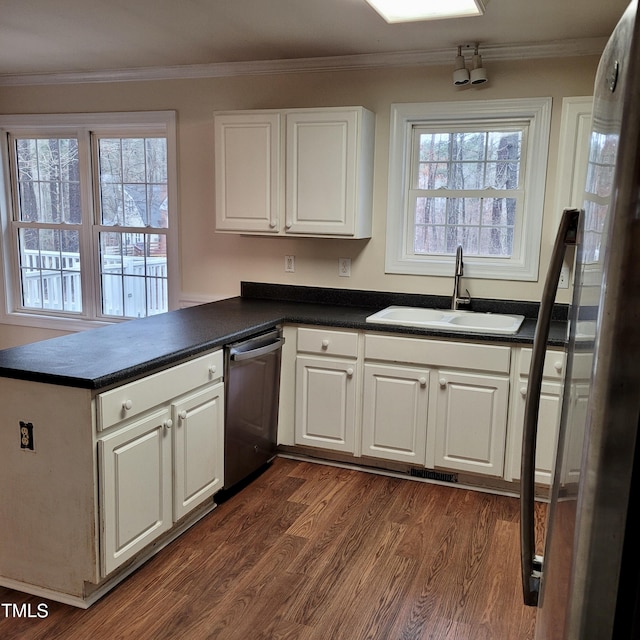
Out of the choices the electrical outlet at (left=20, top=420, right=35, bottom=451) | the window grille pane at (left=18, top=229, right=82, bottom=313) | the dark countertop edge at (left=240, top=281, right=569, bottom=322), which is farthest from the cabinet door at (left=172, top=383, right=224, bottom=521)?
the window grille pane at (left=18, top=229, right=82, bottom=313)

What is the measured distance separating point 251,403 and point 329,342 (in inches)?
→ 21.5

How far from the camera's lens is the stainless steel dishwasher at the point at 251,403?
9.95 feet

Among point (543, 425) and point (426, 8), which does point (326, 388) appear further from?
point (426, 8)

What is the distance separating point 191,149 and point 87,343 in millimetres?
1955

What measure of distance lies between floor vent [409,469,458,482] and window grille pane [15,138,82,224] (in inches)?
119

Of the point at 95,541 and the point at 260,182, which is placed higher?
the point at 260,182

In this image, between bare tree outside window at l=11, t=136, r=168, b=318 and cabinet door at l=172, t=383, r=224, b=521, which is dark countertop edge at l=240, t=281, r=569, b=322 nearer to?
bare tree outside window at l=11, t=136, r=168, b=318

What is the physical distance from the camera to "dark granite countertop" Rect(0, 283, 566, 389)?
87.4 inches

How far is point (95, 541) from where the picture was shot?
87.0 inches

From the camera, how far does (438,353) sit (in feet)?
10.5

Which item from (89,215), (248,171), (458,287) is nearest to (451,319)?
(458,287)

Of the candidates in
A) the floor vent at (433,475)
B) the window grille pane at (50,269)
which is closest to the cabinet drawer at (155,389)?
the floor vent at (433,475)

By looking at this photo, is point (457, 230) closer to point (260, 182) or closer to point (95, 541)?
point (260, 182)

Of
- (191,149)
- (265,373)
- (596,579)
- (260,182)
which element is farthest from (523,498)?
(191,149)
